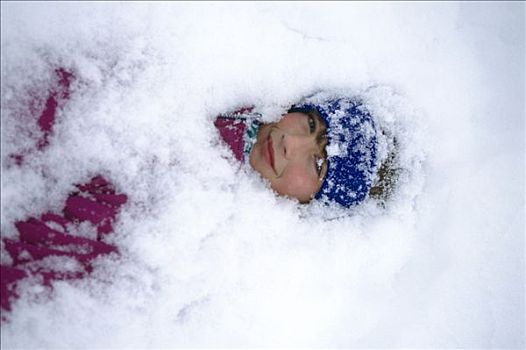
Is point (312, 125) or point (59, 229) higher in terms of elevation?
point (312, 125)

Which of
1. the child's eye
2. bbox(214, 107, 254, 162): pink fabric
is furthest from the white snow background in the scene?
the child's eye

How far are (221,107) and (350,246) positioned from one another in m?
0.49

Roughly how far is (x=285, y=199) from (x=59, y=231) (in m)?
0.48

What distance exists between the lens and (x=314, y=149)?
784 millimetres

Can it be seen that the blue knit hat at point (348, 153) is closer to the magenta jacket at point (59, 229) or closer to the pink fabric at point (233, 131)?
the pink fabric at point (233, 131)

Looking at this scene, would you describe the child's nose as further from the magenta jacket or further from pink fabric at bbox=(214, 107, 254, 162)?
the magenta jacket

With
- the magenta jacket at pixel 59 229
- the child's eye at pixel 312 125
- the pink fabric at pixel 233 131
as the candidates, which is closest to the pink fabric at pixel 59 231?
the magenta jacket at pixel 59 229

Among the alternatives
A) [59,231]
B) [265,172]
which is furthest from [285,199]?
[59,231]

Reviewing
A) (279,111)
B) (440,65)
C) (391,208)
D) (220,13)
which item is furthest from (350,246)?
(220,13)

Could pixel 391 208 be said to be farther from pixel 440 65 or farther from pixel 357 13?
pixel 357 13

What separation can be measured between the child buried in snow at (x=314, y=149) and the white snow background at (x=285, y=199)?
0.06 metres

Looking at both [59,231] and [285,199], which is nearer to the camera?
[59,231]

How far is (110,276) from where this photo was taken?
753mm

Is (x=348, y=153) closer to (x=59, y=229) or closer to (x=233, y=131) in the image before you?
(x=233, y=131)
